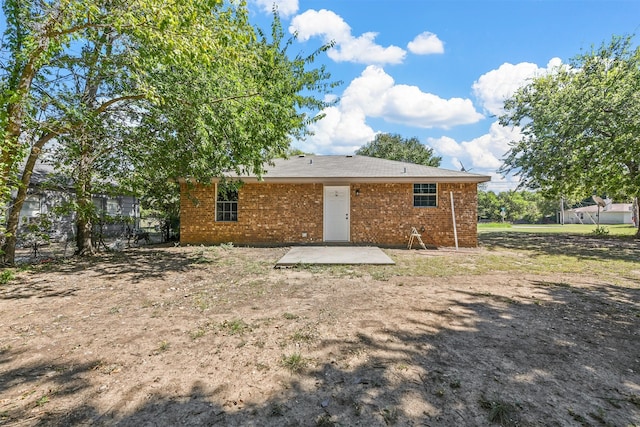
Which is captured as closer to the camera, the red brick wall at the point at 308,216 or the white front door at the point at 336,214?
the red brick wall at the point at 308,216

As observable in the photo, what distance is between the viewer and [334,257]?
8398 millimetres

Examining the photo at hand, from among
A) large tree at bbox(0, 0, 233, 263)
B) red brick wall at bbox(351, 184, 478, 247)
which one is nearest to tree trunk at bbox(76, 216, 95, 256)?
large tree at bbox(0, 0, 233, 263)

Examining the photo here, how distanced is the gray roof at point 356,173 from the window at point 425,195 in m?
0.40

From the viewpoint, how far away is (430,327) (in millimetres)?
3646

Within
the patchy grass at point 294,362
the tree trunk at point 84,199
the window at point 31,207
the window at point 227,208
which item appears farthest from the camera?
the window at point 31,207

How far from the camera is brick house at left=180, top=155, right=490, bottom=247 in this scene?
11.3 metres

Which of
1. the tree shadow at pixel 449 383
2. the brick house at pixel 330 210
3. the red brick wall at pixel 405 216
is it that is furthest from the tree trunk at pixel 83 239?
the red brick wall at pixel 405 216

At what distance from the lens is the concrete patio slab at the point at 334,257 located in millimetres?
7672

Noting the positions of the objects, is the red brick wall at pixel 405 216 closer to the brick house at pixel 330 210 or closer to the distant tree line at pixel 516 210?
the brick house at pixel 330 210

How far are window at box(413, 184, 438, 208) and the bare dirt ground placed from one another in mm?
5556

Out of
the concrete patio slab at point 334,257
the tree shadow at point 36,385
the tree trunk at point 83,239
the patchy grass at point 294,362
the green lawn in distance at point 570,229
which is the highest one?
the tree trunk at point 83,239

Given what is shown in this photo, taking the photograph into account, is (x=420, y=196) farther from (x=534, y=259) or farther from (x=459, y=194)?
(x=534, y=259)

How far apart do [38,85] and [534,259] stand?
13259 mm

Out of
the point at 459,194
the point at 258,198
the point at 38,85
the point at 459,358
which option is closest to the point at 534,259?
the point at 459,194
